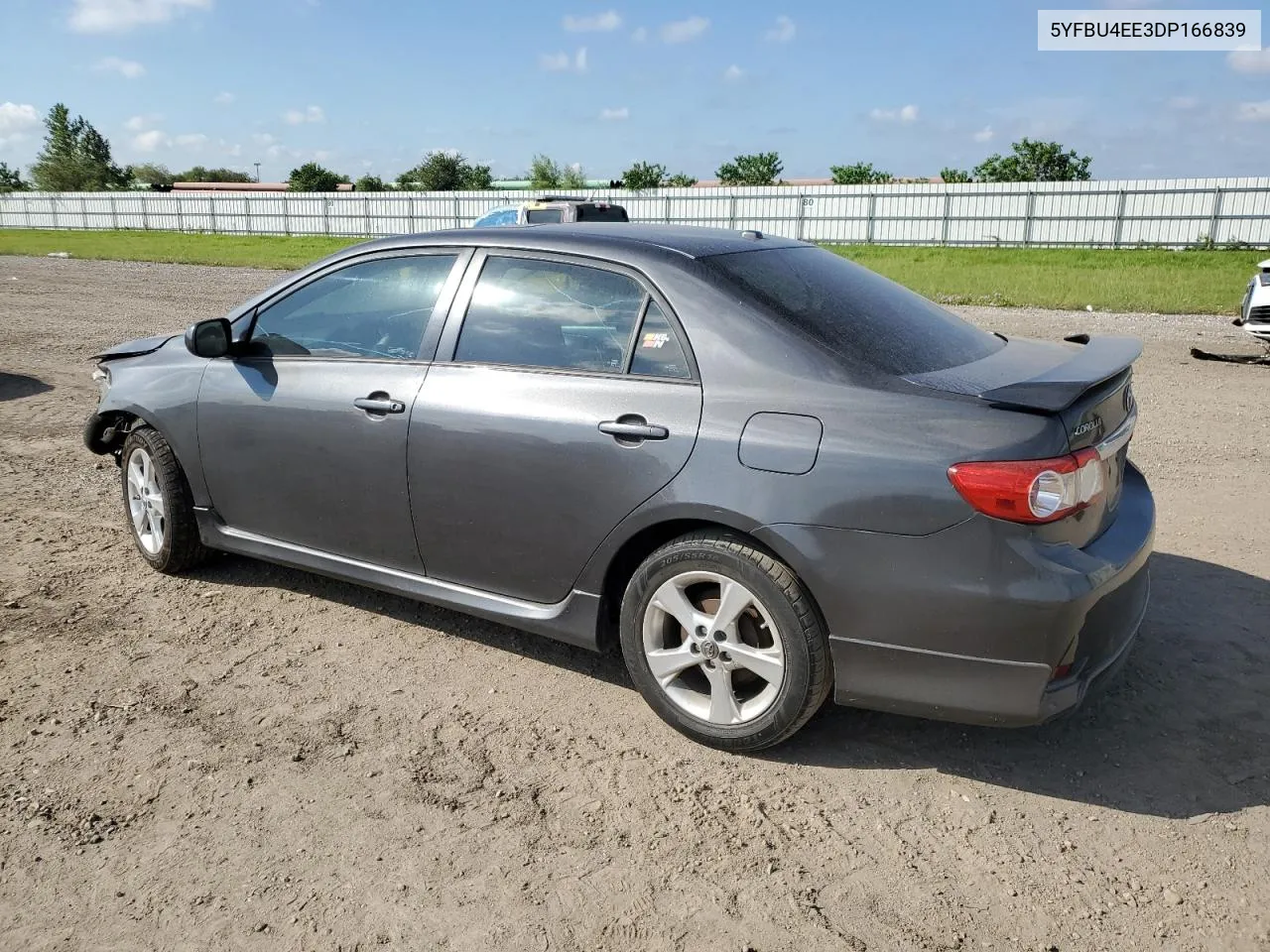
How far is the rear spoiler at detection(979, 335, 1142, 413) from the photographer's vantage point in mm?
2893

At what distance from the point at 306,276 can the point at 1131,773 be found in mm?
3646

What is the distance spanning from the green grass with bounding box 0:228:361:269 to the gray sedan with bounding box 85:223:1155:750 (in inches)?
965

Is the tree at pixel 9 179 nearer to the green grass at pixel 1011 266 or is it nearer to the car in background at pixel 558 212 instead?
the green grass at pixel 1011 266

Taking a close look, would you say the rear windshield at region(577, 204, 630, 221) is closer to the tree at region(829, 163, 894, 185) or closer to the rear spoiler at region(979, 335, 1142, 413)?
the rear spoiler at region(979, 335, 1142, 413)

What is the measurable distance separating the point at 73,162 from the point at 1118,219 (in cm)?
8153

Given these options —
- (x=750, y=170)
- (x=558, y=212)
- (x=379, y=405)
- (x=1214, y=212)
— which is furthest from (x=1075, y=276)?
(x=750, y=170)

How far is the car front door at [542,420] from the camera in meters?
3.37

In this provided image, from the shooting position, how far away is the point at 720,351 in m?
3.31

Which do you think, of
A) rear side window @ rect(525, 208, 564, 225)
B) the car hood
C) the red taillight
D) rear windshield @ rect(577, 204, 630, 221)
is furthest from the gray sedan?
rear windshield @ rect(577, 204, 630, 221)

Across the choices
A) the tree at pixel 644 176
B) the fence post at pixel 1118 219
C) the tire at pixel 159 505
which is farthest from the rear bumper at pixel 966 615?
the tree at pixel 644 176

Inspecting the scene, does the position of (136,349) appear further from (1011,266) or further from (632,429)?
(1011,266)

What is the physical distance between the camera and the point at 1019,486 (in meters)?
2.83

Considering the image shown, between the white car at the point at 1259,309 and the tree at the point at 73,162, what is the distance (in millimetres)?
86727

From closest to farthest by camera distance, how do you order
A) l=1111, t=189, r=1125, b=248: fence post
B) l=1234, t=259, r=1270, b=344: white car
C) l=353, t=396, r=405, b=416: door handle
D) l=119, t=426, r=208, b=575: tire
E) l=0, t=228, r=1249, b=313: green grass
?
1. l=353, t=396, r=405, b=416: door handle
2. l=119, t=426, r=208, b=575: tire
3. l=1234, t=259, r=1270, b=344: white car
4. l=0, t=228, r=1249, b=313: green grass
5. l=1111, t=189, r=1125, b=248: fence post
